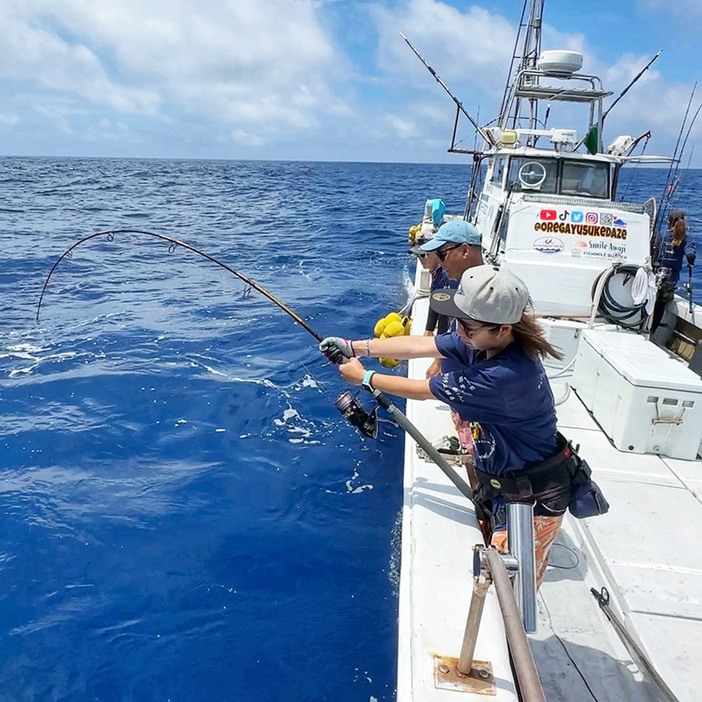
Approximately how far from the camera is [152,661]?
324cm

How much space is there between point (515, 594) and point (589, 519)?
1817 millimetres

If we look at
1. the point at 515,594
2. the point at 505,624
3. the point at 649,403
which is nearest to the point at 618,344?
the point at 649,403

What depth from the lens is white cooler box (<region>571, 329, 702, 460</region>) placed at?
3.82 metres

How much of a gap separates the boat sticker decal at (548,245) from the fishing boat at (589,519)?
16 mm

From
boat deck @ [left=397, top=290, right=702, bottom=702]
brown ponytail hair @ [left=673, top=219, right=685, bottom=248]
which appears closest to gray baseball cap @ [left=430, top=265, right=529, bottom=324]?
boat deck @ [left=397, top=290, right=702, bottom=702]

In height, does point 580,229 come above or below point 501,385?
above

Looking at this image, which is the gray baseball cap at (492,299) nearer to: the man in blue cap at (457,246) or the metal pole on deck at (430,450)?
the metal pole on deck at (430,450)

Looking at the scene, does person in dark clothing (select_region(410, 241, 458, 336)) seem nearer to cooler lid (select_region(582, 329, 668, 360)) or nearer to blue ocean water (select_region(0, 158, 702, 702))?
cooler lid (select_region(582, 329, 668, 360))

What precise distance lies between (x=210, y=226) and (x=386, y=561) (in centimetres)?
1875

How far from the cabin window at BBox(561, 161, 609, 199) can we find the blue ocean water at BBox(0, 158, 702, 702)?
359 centimetres

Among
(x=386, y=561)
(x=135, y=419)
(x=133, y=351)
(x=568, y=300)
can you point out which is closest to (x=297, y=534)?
(x=386, y=561)

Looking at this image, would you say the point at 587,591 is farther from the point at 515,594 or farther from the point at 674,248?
the point at 674,248

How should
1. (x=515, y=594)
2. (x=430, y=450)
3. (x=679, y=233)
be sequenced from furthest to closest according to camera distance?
(x=679, y=233) → (x=430, y=450) → (x=515, y=594)

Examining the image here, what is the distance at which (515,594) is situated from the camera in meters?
1.72
